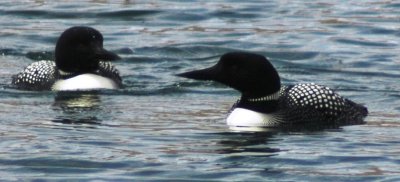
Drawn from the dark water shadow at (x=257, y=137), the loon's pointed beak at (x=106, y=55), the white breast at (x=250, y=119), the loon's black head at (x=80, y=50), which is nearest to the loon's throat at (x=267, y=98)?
the white breast at (x=250, y=119)

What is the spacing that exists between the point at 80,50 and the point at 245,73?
2629mm

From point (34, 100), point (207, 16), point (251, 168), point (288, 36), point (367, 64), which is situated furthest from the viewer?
point (207, 16)

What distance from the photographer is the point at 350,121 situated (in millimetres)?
13203

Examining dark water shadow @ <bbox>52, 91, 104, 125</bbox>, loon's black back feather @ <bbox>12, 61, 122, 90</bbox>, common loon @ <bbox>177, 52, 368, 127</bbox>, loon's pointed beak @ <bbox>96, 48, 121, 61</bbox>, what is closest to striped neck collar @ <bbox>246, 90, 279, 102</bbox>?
common loon @ <bbox>177, 52, 368, 127</bbox>

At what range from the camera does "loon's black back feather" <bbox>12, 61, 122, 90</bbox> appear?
15.1 meters

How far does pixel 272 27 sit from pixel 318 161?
7.58m

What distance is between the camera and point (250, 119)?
512 inches

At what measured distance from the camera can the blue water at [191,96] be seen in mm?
11328

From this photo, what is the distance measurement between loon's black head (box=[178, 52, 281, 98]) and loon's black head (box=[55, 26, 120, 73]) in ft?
6.85

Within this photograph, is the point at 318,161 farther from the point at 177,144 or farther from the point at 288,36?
the point at 288,36

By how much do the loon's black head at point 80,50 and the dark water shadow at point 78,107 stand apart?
33cm

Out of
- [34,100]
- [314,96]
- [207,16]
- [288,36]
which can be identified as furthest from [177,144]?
[207,16]

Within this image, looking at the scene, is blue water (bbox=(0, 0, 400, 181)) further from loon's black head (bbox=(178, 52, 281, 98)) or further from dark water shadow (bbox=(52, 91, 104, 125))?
loon's black head (bbox=(178, 52, 281, 98))

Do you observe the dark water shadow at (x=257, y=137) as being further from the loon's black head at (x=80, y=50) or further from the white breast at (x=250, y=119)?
the loon's black head at (x=80, y=50)
